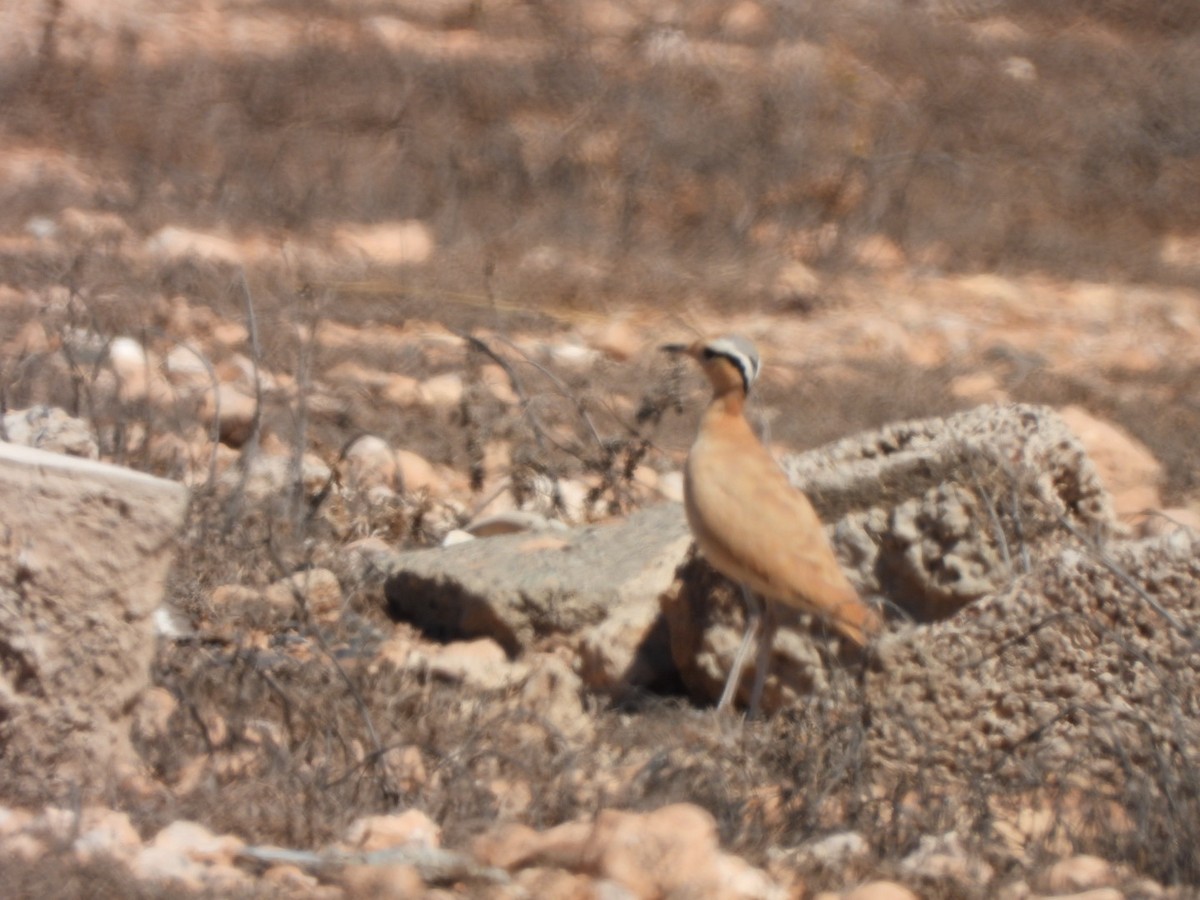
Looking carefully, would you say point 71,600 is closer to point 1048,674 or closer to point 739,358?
point 1048,674

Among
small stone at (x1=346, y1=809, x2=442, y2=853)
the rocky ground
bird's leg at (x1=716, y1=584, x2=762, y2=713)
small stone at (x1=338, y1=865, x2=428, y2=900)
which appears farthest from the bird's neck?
small stone at (x1=338, y1=865, x2=428, y2=900)

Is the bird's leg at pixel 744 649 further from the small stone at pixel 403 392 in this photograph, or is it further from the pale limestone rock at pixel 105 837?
the small stone at pixel 403 392

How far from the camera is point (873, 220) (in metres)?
10.5

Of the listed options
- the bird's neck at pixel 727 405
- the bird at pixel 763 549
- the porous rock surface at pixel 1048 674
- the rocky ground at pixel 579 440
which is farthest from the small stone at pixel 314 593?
the porous rock surface at pixel 1048 674

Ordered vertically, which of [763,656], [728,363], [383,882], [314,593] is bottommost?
[314,593]

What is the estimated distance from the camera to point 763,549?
15.6 ft

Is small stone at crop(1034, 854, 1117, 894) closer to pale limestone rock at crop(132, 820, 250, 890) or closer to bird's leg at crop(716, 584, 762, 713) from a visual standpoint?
bird's leg at crop(716, 584, 762, 713)

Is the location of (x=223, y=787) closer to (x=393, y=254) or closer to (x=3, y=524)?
(x=3, y=524)

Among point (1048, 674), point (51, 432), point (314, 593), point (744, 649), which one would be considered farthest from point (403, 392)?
point (1048, 674)

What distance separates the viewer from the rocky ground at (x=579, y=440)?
11.9ft

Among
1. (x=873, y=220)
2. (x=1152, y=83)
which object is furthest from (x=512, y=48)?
(x=1152, y=83)

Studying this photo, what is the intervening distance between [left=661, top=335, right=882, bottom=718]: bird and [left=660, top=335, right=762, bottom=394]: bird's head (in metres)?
0.44

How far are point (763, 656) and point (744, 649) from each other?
6cm

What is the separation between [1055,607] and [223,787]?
208cm
